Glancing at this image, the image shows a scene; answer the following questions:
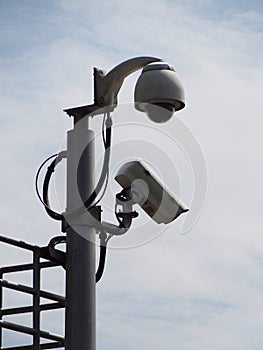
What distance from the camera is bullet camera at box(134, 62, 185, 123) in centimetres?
1122

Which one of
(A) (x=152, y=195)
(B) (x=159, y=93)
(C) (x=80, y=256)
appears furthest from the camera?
(A) (x=152, y=195)

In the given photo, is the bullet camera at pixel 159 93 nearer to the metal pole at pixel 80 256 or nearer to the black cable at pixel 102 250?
the metal pole at pixel 80 256

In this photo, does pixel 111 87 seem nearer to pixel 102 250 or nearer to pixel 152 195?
pixel 152 195

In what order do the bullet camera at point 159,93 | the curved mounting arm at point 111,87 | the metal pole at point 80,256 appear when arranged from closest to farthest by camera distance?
the metal pole at point 80,256 < the bullet camera at point 159,93 < the curved mounting arm at point 111,87

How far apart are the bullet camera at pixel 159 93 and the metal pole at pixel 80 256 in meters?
0.57

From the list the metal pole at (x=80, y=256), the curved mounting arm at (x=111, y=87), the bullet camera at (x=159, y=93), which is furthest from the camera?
the curved mounting arm at (x=111, y=87)

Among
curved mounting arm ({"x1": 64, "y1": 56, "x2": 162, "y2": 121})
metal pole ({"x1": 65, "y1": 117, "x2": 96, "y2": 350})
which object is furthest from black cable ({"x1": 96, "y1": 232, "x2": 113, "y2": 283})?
curved mounting arm ({"x1": 64, "y1": 56, "x2": 162, "y2": 121})

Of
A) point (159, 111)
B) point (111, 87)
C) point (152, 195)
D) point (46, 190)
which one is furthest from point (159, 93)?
point (46, 190)

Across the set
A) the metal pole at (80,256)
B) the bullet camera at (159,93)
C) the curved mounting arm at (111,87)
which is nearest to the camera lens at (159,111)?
the bullet camera at (159,93)

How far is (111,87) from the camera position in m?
11.5

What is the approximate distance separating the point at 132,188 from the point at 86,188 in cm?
56

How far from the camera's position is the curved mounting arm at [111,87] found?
1143 centimetres

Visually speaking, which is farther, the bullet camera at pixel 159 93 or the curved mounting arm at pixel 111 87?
the curved mounting arm at pixel 111 87

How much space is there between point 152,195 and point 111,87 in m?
1.04
